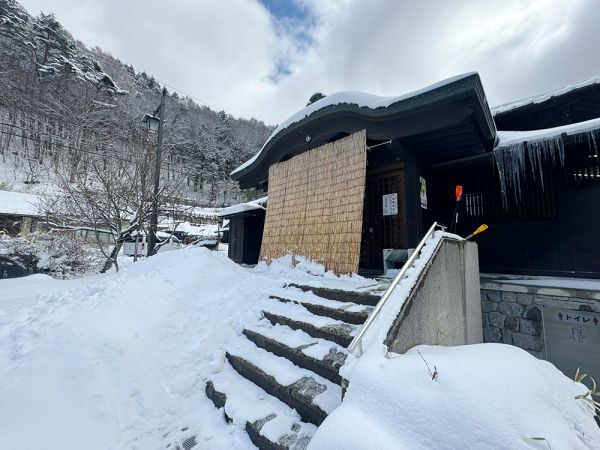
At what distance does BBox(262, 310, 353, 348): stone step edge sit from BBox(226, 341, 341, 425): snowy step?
45 cm

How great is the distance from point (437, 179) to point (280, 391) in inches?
256

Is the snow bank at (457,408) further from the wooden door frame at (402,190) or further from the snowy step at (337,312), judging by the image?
the wooden door frame at (402,190)

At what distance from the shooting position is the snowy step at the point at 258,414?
214 centimetres

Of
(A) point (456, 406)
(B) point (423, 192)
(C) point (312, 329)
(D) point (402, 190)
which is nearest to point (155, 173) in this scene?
(D) point (402, 190)

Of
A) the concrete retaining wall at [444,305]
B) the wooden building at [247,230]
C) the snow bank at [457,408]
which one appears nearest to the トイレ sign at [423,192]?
the concrete retaining wall at [444,305]

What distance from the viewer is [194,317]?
420cm

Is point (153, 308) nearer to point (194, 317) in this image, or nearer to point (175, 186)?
point (194, 317)

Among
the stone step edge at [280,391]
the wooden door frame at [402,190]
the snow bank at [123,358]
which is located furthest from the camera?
the wooden door frame at [402,190]

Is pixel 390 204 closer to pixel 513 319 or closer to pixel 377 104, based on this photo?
pixel 377 104

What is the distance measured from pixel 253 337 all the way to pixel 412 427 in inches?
100

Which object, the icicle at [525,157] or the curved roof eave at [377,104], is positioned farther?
the icicle at [525,157]

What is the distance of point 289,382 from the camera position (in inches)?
103

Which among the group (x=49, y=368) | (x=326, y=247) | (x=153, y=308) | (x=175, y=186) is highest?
(x=175, y=186)

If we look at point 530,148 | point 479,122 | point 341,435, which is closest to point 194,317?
point 341,435
